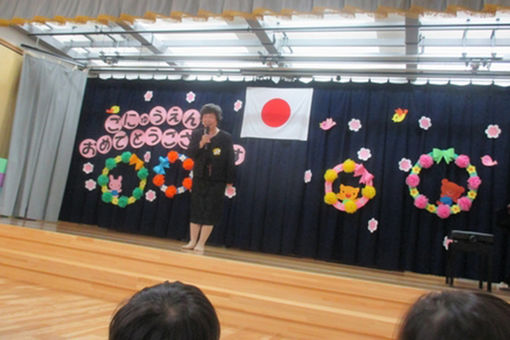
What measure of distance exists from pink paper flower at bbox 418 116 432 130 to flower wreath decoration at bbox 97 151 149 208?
3738mm

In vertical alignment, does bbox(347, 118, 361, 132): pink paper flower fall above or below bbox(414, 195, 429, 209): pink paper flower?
above

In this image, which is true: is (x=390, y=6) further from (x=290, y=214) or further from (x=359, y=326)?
(x=290, y=214)

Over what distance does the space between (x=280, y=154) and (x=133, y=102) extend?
2532mm

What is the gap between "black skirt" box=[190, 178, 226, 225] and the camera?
3.87m

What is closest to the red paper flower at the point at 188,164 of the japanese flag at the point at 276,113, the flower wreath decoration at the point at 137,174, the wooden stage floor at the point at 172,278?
the flower wreath decoration at the point at 137,174

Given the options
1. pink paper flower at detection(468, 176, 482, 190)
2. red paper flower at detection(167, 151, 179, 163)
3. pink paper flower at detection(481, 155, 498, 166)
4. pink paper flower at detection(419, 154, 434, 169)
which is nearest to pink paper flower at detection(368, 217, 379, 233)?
pink paper flower at detection(419, 154, 434, 169)

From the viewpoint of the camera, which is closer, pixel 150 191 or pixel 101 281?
pixel 101 281

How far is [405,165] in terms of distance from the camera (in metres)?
5.23

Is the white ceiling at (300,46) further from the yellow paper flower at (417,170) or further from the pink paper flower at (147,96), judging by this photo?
the yellow paper flower at (417,170)

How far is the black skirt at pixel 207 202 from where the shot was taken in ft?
12.7

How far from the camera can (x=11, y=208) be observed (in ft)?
18.9

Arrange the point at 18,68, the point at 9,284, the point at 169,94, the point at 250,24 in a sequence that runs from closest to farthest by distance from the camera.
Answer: the point at 9,284 < the point at 250,24 < the point at 18,68 < the point at 169,94

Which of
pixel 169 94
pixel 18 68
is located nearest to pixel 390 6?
pixel 169 94

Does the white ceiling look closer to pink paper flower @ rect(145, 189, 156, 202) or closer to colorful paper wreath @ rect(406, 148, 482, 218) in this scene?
colorful paper wreath @ rect(406, 148, 482, 218)
